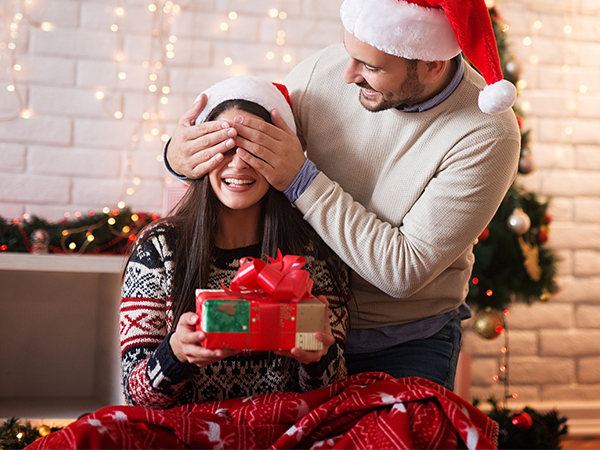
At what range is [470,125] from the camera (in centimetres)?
124

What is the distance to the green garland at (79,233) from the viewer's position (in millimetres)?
1870

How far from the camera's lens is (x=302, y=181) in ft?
3.94

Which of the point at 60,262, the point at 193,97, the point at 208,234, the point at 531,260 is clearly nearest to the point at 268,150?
the point at 208,234

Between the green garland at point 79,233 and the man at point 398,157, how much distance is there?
2.72 ft

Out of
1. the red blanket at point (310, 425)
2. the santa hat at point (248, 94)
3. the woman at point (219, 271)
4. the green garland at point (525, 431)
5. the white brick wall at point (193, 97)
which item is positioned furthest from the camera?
the white brick wall at point (193, 97)

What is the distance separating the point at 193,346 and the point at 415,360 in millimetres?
685

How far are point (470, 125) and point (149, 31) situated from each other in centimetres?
154

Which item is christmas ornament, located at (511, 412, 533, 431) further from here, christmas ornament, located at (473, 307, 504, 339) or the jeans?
the jeans

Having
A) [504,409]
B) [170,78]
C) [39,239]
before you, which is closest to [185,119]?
[39,239]

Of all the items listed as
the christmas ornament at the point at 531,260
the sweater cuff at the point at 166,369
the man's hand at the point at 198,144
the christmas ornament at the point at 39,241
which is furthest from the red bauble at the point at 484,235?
the christmas ornament at the point at 39,241

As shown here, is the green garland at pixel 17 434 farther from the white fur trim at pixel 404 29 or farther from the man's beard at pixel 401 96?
the white fur trim at pixel 404 29

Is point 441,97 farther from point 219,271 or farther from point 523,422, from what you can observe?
point 523,422

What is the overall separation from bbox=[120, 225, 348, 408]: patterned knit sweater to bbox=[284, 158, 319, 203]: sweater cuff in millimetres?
206

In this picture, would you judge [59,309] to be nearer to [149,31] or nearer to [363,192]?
[149,31]
